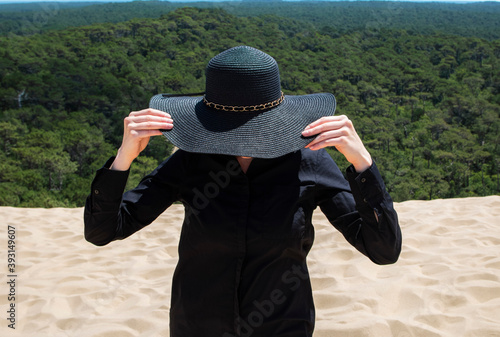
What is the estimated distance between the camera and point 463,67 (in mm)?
49750

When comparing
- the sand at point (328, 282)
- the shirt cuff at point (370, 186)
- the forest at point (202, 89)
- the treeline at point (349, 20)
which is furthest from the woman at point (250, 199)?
the treeline at point (349, 20)

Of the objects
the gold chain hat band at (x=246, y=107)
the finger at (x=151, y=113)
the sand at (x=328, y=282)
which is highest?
the gold chain hat band at (x=246, y=107)

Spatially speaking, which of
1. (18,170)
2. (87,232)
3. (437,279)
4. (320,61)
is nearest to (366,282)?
(437,279)

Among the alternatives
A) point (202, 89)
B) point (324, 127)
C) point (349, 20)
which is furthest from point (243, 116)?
point (349, 20)

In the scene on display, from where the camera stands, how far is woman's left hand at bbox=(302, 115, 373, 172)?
101cm

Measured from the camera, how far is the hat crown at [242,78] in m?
1.05

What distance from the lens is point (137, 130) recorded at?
106 cm

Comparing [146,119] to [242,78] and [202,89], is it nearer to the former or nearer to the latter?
[242,78]

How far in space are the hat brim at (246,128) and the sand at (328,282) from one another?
1.56m

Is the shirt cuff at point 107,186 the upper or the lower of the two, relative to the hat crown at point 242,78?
lower

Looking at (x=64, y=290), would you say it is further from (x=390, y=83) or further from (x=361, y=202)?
(x=390, y=83)

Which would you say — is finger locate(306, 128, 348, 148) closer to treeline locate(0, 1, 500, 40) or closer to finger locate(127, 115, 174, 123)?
finger locate(127, 115, 174, 123)

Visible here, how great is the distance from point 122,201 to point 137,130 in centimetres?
20

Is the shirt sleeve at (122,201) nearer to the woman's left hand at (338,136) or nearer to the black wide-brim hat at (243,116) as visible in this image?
the black wide-brim hat at (243,116)
